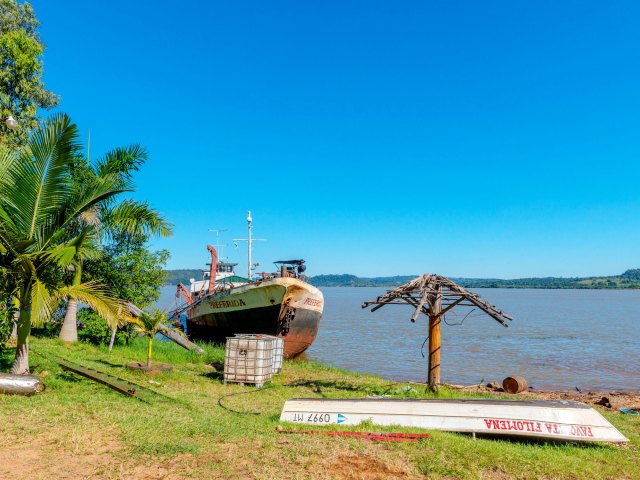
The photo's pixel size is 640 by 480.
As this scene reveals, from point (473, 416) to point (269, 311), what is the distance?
14.8 meters

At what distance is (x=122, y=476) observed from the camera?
5.66 m

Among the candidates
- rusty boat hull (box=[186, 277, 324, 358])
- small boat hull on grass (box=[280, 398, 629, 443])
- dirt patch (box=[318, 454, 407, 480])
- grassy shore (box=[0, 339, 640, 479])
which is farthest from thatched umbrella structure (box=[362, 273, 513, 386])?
rusty boat hull (box=[186, 277, 324, 358])

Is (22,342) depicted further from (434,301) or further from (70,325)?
(434,301)

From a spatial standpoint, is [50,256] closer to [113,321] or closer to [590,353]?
[113,321]

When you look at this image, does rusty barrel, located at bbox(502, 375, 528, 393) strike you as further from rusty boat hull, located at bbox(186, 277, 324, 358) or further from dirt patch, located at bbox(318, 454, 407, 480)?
dirt patch, located at bbox(318, 454, 407, 480)

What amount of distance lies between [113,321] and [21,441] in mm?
3626

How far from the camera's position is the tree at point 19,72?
1493 cm

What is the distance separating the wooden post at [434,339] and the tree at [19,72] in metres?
14.3

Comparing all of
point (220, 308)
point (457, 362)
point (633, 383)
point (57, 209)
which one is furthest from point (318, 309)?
point (57, 209)

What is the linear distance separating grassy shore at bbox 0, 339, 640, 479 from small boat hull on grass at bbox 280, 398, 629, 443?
23 centimetres

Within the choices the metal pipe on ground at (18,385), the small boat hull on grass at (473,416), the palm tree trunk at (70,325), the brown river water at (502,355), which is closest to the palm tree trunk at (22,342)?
the metal pipe on ground at (18,385)

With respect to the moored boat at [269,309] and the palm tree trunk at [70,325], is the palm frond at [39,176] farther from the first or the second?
the moored boat at [269,309]

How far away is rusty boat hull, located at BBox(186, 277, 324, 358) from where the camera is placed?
871 inches

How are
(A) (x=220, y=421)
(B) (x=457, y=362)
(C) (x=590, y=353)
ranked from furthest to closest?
(C) (x=590, y=353)
(B) (x=457, y=362)
(A) (x=220, y=421)
